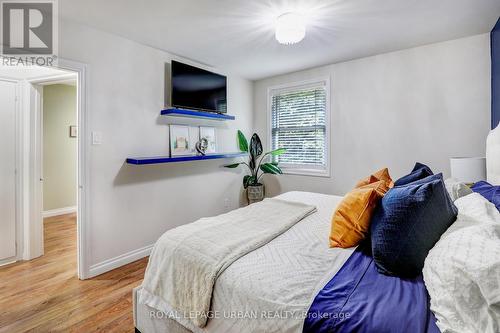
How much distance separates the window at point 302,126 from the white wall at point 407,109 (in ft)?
0.51

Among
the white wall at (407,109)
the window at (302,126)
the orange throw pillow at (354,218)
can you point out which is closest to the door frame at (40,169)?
the orange throw pillow at (354,218)

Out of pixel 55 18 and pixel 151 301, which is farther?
pixel 55 18

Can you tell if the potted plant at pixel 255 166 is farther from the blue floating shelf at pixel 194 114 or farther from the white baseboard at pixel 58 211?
the white baseboard at pixel 58 211

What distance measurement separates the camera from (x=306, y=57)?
324 centimetres

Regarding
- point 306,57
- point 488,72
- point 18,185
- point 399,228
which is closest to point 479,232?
point 399,228

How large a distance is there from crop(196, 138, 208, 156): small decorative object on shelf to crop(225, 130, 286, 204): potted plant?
571mm

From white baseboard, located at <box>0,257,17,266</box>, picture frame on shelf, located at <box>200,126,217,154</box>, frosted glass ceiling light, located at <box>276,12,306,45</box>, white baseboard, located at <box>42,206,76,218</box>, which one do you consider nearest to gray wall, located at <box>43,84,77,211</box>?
white baseboard, located at <box>42,206,76,218</box>

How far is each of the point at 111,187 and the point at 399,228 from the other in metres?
2.58

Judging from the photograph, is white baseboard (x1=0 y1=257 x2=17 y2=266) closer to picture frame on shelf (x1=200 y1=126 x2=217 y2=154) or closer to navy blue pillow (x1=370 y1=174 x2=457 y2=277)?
picture frame on shelf (x1=200 y1=126 x2=217 y2=154)

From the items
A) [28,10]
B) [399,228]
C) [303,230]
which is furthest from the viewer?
[28,10]

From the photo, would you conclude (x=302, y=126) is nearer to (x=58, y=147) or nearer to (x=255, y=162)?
(x=255, y=162)

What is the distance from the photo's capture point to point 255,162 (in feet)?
14.2

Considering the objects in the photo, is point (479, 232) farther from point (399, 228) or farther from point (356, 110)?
point (356, 110)

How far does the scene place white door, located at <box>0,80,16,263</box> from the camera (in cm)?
269
